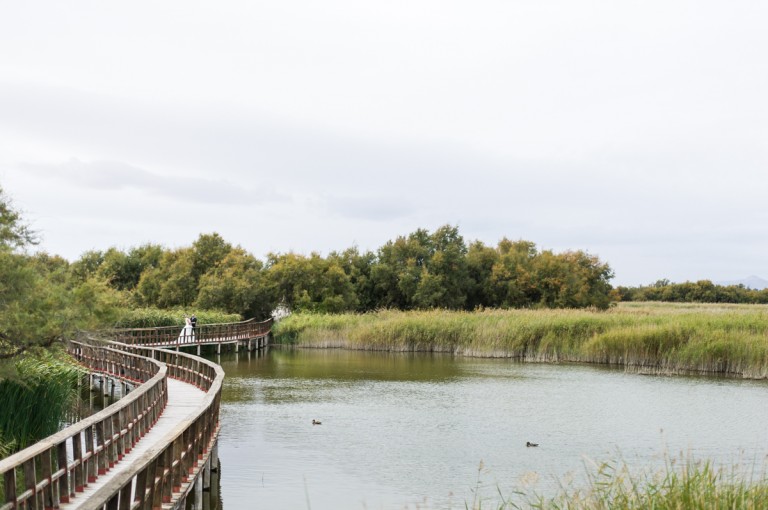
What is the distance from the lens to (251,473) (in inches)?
674

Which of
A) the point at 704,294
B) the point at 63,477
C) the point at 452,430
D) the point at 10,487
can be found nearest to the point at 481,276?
the point at 704,294

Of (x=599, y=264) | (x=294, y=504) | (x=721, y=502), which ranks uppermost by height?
(x=599, y=264)

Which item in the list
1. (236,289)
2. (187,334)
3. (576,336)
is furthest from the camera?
(236,289)

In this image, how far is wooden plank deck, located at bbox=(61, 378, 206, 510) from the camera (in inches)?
423

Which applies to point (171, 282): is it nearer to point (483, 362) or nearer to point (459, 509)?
point (483, 362)

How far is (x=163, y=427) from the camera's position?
16656mm

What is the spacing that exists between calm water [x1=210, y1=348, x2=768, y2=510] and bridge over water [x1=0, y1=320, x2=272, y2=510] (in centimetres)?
140

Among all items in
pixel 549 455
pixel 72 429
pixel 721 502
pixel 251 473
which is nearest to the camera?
pixel 721 502

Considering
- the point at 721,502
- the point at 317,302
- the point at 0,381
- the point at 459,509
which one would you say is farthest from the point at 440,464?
the point at 317,302

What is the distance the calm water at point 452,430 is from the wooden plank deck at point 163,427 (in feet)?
4.08

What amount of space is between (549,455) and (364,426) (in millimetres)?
5524

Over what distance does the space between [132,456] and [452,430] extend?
10343 mm

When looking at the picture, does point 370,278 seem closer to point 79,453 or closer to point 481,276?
point 481,276

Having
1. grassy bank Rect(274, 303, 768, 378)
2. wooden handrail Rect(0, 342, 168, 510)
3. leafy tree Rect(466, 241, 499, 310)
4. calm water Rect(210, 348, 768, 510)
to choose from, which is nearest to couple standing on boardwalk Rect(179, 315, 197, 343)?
grassy bank Rect(274, 303, 768, 378)
